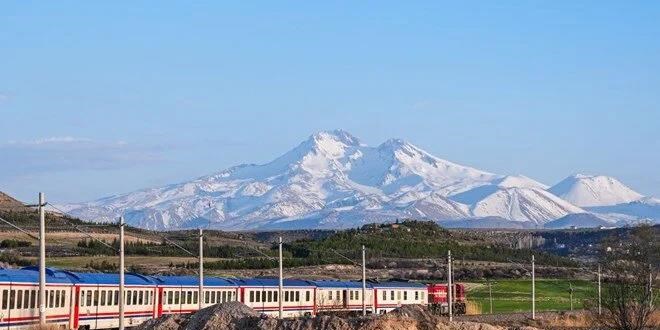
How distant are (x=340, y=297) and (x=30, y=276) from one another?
37612mm

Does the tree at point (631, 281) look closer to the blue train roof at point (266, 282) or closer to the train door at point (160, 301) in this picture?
the blue train roof at point (266, 282)

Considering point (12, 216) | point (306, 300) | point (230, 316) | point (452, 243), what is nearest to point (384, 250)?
point (452, 243)

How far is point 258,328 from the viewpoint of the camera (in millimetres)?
34812

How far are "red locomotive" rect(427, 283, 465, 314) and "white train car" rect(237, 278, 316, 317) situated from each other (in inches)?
738

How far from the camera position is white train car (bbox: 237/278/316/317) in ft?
254

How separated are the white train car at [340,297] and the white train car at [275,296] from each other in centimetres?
78

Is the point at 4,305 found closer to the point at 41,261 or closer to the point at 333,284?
the point at 41,261

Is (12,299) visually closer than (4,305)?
No

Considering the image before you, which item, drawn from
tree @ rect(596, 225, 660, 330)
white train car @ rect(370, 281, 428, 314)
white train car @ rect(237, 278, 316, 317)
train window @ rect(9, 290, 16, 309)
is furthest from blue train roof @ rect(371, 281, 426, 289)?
train window @ rect(9, 290, 16, 309)

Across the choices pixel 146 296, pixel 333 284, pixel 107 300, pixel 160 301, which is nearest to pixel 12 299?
pixel 107 300

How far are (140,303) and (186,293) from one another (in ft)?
20.9

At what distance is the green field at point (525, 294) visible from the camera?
110562 mm

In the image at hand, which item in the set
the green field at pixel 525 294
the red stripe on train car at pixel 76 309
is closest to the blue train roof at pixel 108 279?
the red stripe on train car at pixel 76 309

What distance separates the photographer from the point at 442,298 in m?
105
